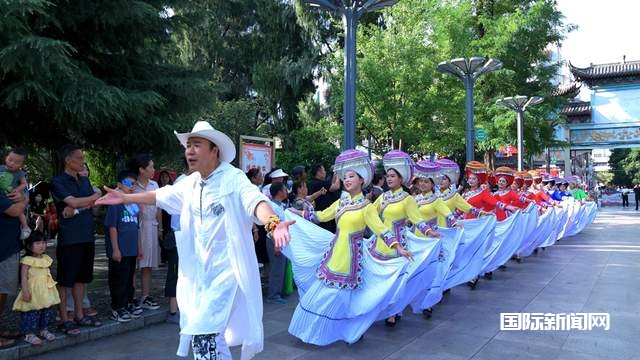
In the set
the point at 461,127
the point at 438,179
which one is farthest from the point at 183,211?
the point at 461,127

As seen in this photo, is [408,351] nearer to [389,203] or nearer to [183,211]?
[389,203]

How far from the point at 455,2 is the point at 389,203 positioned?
16.3 m

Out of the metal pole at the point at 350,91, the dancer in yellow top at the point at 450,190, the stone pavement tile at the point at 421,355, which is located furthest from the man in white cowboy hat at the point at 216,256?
the dancer in yellow top at the point at 450,190

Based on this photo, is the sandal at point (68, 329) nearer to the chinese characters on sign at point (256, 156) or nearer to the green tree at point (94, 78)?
the green tree at point (94, 78)

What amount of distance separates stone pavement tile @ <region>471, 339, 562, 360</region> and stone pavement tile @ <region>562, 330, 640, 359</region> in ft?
0.79

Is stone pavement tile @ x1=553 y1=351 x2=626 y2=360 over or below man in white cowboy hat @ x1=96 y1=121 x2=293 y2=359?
below

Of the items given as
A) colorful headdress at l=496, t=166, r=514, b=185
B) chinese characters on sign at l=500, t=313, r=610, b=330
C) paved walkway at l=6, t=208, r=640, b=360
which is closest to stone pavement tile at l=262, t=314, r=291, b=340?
paved walkway at l=6, t=208, r=640, b=360

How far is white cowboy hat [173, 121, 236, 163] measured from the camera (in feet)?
10.3

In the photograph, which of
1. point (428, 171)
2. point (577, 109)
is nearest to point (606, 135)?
point (577, 109)

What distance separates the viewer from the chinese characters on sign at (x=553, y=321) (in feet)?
19.2

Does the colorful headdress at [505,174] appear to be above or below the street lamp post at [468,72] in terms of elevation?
below

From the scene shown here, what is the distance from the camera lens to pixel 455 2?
2005 centimetres

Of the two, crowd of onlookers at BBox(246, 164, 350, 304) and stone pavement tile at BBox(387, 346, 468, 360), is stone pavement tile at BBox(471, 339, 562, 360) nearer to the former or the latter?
stone pavement tile at BBox(387, 346, 468, 360)

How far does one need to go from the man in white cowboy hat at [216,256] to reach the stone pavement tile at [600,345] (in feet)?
11.7
